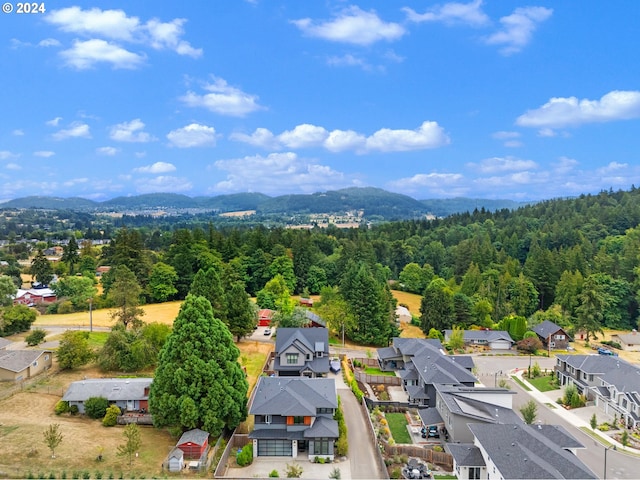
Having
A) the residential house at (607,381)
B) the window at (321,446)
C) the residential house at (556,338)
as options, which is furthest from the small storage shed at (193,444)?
the residential house at (556,338)

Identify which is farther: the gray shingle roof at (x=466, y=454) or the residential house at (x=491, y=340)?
the residential house at (x=491, y=340)

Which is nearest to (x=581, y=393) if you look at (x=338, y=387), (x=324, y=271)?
(x=338, y=387)

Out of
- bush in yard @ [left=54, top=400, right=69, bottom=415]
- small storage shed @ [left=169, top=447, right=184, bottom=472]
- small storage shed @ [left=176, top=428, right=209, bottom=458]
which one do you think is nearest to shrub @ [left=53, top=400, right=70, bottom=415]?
bush in yard @ [left=54, top=400, right=69, bottom=415]

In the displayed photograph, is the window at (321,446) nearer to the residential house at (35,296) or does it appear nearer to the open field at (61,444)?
the open field at (61,444)

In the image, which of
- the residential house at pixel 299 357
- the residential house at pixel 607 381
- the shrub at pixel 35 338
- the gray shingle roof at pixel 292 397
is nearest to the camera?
the gray shingle roof at pixel 292 397

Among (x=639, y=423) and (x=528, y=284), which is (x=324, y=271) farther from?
(x=639, y=423)

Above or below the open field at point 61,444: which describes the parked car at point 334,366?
below

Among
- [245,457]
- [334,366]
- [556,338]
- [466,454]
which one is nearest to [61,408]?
[245,457]

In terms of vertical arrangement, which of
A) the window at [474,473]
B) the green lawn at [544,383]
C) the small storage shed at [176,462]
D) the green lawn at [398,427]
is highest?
the small storage shed at [176,462]
